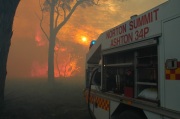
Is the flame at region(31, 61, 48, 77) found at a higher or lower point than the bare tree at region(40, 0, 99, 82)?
lower

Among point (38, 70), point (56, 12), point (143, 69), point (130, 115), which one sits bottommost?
point (38, 70)

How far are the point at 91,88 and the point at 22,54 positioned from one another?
2893 inches

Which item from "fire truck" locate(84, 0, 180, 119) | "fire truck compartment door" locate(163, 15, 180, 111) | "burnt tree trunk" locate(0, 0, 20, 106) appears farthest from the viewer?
"burnt tree trunk" locate(0, 0, 20, 106)

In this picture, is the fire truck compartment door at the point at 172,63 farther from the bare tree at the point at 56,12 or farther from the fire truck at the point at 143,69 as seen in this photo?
the bare tree at the point at 56,12

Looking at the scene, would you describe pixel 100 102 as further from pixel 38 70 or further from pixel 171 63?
pixel 38 70

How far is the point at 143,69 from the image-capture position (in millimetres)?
4008

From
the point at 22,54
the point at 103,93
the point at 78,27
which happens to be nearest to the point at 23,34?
the point at 22,54

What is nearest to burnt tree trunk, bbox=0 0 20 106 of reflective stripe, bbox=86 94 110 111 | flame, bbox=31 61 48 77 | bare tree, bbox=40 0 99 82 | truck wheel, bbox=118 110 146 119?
reflective stripe, bbox=86 94 110 111

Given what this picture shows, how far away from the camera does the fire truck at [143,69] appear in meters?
3.10

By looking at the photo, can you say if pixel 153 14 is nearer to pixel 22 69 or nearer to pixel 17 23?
pixel 17 23

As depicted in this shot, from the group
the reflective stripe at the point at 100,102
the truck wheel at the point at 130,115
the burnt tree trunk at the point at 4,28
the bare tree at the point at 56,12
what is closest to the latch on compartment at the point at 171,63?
the truck wheel at the point at 130,115

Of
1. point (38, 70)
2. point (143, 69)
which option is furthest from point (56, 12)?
point (38, 70)

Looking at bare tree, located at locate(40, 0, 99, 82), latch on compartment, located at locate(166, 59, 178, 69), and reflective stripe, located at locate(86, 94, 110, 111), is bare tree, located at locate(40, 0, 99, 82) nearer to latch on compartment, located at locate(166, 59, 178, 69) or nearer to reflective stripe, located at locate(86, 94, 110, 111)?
reflective stripe, located at locate(86, 94, 110, 111)

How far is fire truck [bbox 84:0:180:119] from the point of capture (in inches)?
122
